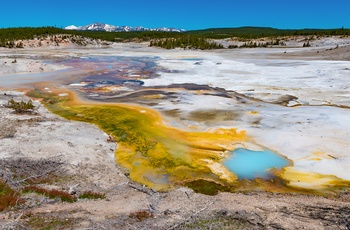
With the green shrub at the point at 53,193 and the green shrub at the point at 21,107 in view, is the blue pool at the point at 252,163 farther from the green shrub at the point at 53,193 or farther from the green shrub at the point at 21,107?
the green shrub at the point at 21,107

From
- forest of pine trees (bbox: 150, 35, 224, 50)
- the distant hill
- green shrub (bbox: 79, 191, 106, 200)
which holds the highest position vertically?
the distant hill

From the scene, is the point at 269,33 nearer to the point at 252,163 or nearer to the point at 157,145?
the point at 157,145

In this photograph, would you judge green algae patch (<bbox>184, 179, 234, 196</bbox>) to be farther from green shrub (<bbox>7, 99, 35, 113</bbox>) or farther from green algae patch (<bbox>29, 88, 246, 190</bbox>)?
green shrub (<bbox>7, 99, 35, 113</bbox>)

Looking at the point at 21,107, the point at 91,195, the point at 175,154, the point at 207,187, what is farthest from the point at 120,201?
the point at 21,107

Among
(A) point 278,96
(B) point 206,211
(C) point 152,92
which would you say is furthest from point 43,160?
(A) point 278,96

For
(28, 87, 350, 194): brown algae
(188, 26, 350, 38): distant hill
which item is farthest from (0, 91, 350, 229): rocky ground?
(188, 26, 350, 38): distant hill
